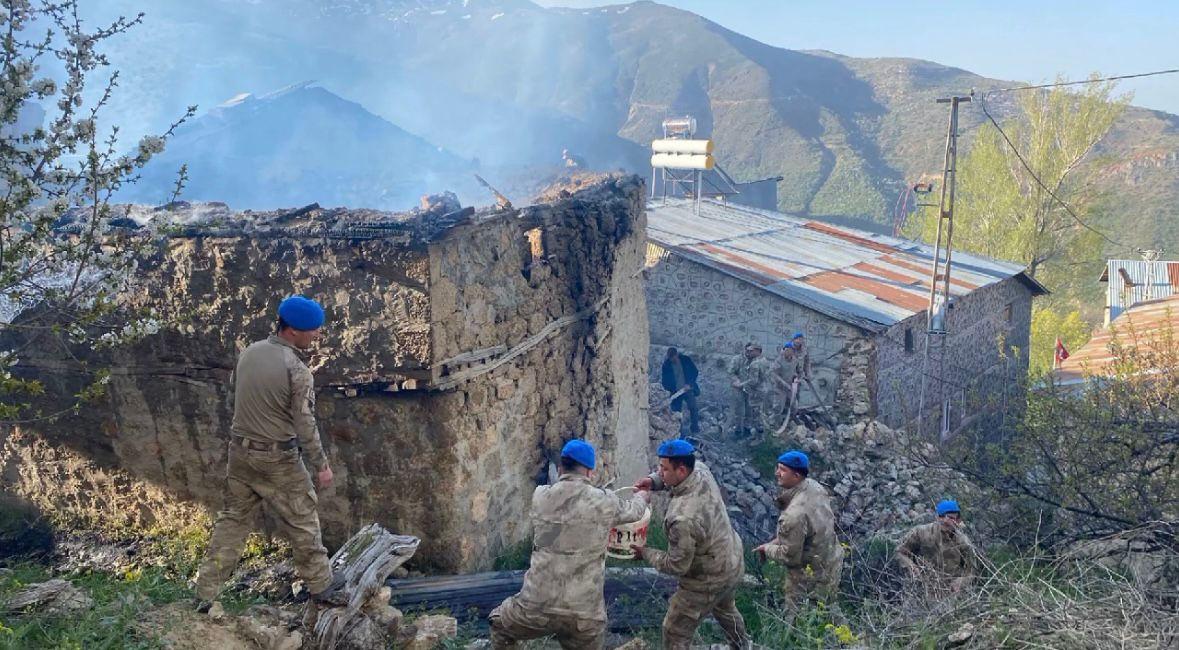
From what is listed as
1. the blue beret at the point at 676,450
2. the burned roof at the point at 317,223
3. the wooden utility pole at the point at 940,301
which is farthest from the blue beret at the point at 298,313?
the wooden utility pole at the point at 940,301

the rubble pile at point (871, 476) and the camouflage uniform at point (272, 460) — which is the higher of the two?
the camouflage uniform at point (272, 460)

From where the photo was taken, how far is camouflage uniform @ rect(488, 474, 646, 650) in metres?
4.09

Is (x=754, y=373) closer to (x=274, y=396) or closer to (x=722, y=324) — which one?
(x=722, y=324)

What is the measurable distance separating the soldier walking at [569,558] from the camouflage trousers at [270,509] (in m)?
1.03

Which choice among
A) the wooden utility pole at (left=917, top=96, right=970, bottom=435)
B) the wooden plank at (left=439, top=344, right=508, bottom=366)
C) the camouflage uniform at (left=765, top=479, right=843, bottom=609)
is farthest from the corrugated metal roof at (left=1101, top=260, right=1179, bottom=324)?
A: the wooden plank at (left=439, top=344, right=508, bottom=366)

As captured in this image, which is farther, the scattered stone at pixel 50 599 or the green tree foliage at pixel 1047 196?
the green tree foliage at pixel 1047 196

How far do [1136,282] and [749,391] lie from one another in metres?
17.4

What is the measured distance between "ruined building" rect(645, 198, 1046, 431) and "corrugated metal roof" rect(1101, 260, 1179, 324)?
822 centimetres

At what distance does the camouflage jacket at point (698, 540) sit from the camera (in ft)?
14.4

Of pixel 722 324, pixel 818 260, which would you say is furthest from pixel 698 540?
pixel 818 260

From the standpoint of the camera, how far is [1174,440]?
6277 millimetres

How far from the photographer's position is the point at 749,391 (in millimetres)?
12297

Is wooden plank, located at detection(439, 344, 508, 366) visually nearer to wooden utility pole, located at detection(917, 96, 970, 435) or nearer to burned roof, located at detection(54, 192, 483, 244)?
burned roof, located at detection(54, 192, 483, 244)

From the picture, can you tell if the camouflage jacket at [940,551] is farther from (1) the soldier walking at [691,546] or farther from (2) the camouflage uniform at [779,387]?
(2) the camouflage uniform at [779,387]
